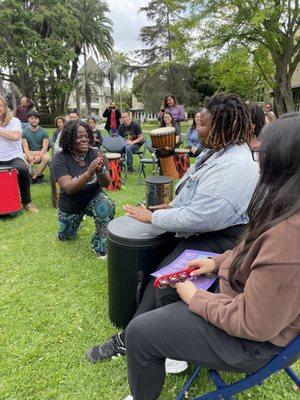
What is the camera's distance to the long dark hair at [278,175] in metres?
1.29

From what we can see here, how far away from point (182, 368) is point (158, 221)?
98 cm

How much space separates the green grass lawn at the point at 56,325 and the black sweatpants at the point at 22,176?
1008mm

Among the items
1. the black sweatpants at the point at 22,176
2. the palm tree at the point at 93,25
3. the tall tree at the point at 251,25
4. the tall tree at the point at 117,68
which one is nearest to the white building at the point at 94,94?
the tall tree at the point at 117,68

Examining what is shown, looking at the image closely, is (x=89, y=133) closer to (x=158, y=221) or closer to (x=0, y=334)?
(x=158, y=221)

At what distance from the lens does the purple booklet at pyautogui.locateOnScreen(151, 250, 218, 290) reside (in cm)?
185

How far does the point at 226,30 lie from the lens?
644 inches

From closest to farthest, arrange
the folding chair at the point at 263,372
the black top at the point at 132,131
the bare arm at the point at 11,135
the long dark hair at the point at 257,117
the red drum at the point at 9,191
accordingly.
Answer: the folding chair at the point at 263,372
the long dark hair at the point at 257,117
the red drum at the point at 9,191
the bare arm at the point at 11,135
the black top at the point at 132,131

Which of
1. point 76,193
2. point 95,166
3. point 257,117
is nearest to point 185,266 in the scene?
point 95,166

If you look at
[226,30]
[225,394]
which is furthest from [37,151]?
[226,30]

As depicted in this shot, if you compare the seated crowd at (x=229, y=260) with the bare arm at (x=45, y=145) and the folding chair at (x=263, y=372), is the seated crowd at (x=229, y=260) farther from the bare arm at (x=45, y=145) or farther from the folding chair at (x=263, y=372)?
the bare arm at (x=45, y=145)

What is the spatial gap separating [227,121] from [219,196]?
538 mm

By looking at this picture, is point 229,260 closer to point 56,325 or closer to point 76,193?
point 56,325

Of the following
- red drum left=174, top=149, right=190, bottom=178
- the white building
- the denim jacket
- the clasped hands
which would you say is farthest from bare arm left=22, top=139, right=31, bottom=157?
the white building

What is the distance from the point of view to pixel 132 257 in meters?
2.43
